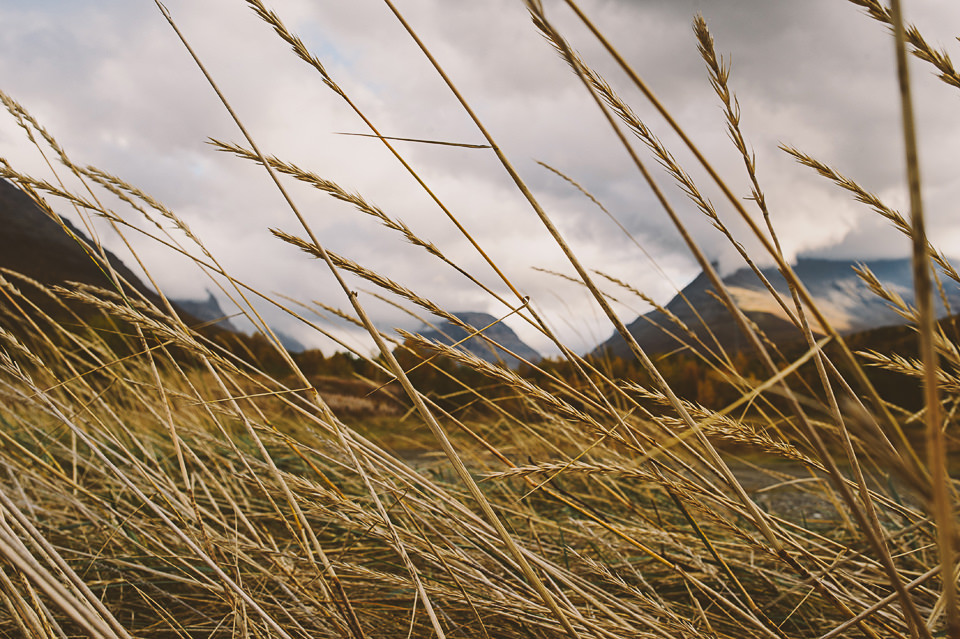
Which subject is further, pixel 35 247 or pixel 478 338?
pixel 35 247

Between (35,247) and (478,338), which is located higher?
(35,247)

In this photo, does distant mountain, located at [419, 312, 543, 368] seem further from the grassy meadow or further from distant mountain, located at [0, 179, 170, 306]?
distant mountain, located at [0, 179, 170, 306]

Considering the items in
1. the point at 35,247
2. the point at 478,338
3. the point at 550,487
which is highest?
the point at 35,247

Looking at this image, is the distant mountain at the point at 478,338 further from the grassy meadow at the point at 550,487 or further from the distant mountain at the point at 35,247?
the distant mountain at the point at 35,247

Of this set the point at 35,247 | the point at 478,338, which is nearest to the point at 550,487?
the point at 478,338

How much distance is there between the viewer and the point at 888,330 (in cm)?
498

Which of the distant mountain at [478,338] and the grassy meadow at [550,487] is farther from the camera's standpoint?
the distant mountain at [478,338]

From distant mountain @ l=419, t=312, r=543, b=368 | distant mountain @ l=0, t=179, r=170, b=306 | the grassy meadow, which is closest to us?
the grassy meadow

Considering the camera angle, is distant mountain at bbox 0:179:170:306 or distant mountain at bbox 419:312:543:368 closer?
Result: distant mountain at bbox 419:312:543:368

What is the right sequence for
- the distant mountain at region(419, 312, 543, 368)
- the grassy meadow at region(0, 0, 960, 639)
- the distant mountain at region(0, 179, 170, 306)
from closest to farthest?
the grassy meadow at region(0, 0, 960, 639) → the distant mountain at region(419, 312, 543, 368) → the distant mountain at region(0, 179, 170, 306)

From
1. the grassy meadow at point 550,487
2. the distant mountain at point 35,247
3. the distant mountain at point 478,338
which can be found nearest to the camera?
the grassy meadow at point 550,487

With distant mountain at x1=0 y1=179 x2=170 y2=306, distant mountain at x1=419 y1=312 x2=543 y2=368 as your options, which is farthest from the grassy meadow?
distant mountain at x1=0 y1=179 x2=170 y2=306

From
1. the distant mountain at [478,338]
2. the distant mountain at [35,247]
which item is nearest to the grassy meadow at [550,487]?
the distant mountain at [478,338]

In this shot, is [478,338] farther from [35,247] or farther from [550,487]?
[35,247]
